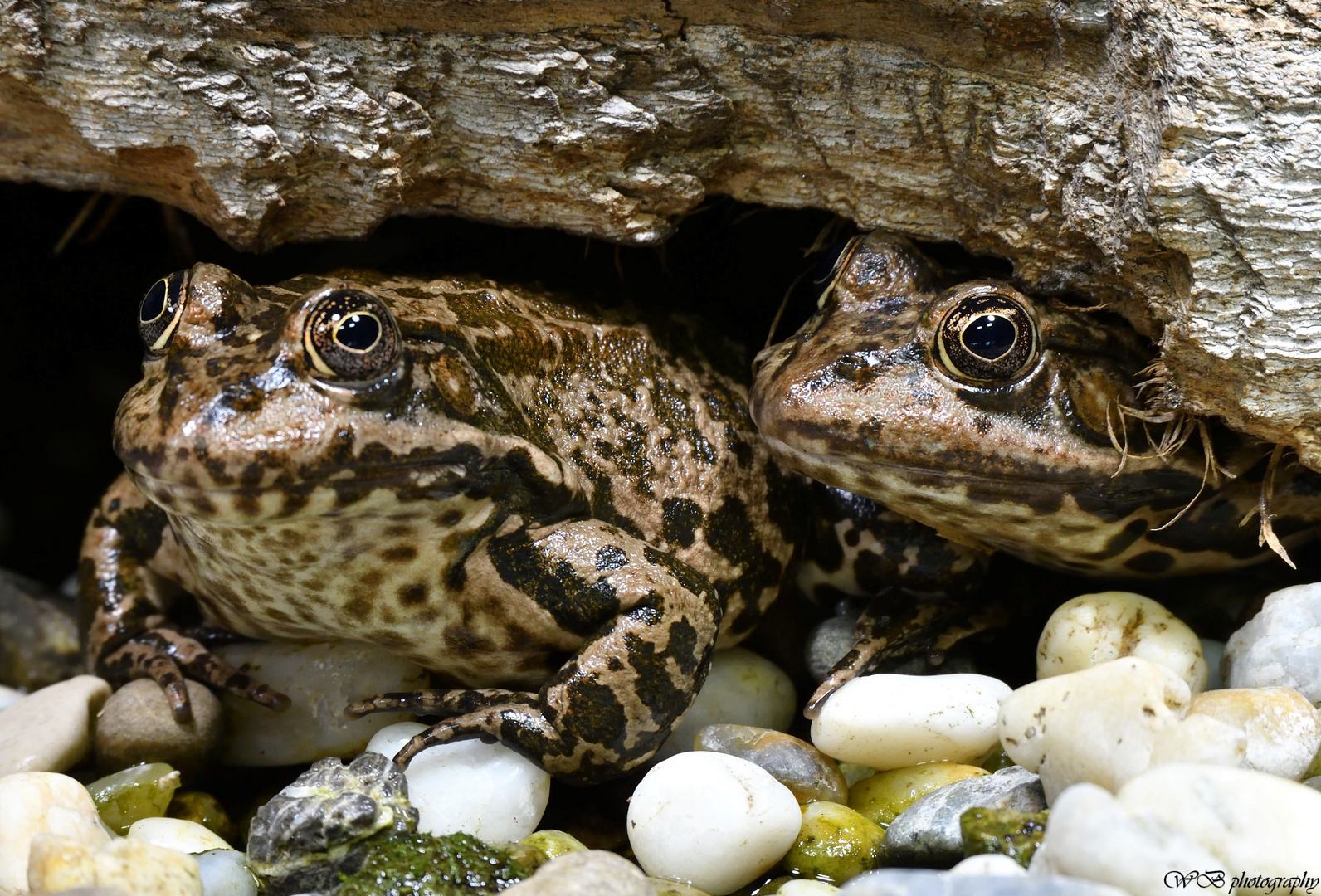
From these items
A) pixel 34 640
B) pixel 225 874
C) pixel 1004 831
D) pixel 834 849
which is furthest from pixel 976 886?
pixel 34 640

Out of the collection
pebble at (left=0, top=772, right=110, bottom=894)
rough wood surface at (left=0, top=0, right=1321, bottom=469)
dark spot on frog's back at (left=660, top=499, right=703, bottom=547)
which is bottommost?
pebble at (left=0, top=772, right=110, bottom=894)

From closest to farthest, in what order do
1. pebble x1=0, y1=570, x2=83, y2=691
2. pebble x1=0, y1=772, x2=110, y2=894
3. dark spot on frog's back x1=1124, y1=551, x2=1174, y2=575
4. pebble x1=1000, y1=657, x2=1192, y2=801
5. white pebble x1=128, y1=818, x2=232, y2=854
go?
1. pebble x1=1000, y1=657, x2=1192, y2=801
2. pebble x1=0, y1=772, x2=110, y2=894
3. white pebble x1=128, y1=818, x2=232, y2=854
4. dark spot on frog's back x1=1124, y1=551, x2=1174, y2=575
5. pebble x1=0, y1=570, x2=83, y2=691

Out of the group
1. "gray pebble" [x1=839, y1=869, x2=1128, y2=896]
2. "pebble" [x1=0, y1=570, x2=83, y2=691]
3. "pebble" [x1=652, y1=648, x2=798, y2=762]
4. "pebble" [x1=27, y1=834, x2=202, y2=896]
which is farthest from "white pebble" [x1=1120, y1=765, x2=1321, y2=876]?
"pebble" [x1=0, y1=570, x2=83, y2=691]

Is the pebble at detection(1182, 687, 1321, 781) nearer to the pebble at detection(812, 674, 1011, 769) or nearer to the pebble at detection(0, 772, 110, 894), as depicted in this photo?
the pebble at detection(812, 674, 1011, 769)

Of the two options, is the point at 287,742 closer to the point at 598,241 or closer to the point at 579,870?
the point at 579,870

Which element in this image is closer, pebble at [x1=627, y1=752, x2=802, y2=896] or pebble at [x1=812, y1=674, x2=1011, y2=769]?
pebble at [x1=627, y1=752, x2=802, y2=896]

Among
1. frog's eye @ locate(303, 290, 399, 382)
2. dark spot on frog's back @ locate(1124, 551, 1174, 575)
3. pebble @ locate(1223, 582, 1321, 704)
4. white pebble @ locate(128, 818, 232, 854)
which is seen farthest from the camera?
dark spot on frog's back @ locate(1124, 551, 1174, 575)

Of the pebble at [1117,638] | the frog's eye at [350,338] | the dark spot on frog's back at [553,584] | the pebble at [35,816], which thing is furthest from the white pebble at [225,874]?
the pebble at [1117,638]
